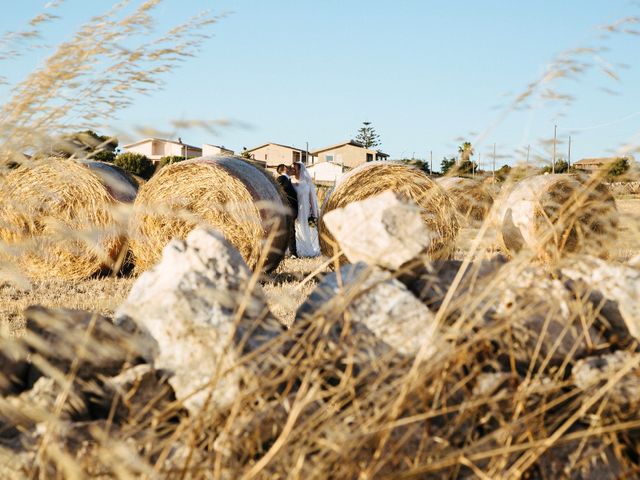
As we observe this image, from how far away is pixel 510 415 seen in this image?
7.70ft

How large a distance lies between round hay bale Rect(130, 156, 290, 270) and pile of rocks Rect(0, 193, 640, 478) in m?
5.25

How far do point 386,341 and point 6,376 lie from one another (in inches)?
55.4

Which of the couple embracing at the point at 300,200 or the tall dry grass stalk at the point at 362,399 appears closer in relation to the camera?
the tall dry grass stalk at the point at 362,399

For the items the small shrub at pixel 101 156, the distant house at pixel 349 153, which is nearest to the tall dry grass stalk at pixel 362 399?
the small shrub at pixel 101 156

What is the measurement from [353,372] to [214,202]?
5940mm

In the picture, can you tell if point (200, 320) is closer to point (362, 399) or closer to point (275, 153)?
point (362, 399)

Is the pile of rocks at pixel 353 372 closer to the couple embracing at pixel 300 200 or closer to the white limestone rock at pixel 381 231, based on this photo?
the white limestone rock at pixel 381 231

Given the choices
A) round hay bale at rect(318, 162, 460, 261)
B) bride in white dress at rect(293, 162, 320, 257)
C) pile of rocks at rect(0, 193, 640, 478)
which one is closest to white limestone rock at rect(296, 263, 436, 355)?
pile of rocks at rect(0, 193, 640, 478)

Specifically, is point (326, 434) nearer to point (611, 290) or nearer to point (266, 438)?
point (266, 438)

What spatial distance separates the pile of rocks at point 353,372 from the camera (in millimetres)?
1920

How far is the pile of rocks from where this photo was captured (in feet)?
6.30

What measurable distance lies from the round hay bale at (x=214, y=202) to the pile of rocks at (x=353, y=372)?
5.25 metres

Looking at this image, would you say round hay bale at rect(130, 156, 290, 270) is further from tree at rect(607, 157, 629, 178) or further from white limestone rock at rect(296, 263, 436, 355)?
white limestone rock at rect(296, 263, 436, 355)

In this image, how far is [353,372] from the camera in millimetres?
2535
